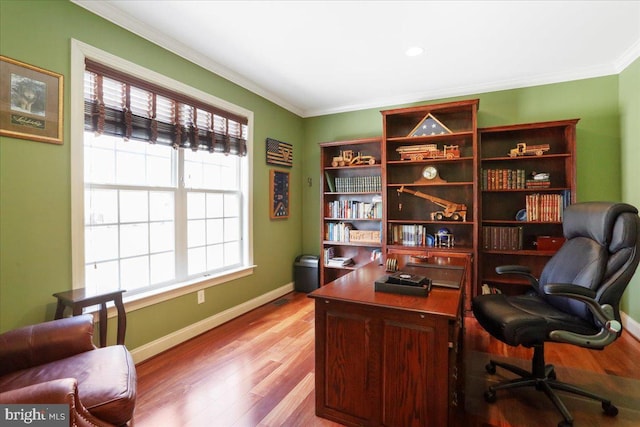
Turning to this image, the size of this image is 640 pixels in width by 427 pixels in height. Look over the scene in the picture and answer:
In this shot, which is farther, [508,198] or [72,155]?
[508,198]

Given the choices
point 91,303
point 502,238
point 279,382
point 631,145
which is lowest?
point 279,382

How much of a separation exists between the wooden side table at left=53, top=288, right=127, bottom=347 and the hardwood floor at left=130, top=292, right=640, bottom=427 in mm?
435

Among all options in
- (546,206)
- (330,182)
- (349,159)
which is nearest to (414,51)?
(349,159)

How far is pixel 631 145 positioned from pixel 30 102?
4.73 m

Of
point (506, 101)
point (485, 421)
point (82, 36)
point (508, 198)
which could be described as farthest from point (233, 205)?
point (506, 101)

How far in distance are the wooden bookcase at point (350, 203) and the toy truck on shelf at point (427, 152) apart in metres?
0.36

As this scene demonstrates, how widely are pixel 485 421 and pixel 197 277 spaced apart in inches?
98.2

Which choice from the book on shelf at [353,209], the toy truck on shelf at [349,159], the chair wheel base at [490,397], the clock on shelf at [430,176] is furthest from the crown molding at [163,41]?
the chair wheel base at [490,397]

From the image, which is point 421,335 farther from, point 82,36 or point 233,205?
point 82,36

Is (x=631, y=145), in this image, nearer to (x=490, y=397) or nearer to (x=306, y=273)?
(x=490, y=397)

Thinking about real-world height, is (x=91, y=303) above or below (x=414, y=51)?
below

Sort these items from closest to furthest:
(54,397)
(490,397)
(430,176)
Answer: (54,397), (490,397), (430,176)

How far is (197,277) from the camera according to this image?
2.85 m

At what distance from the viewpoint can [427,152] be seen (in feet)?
11.4
